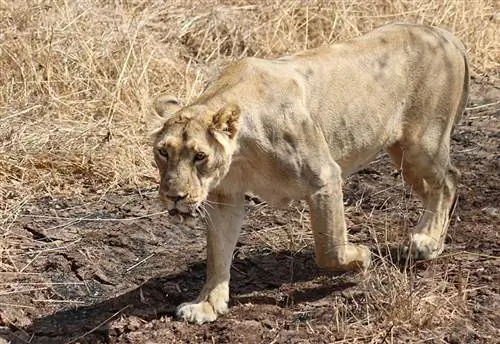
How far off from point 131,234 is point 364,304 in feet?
4.97

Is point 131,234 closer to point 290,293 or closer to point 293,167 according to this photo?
point 290,293

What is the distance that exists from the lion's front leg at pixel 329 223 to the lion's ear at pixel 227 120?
0.52 m

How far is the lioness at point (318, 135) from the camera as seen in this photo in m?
4.20

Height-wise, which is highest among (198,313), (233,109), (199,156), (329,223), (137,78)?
(233,109)

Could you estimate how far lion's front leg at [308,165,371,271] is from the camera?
179 inches

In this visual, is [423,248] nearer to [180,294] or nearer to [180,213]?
[180,294]

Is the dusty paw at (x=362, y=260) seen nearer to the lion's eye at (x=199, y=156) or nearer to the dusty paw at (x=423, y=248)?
the dusty paw at (x=423, y=248)

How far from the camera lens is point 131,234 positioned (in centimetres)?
562

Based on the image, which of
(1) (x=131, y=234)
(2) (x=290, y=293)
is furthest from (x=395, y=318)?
(1) (x=131, y=234)

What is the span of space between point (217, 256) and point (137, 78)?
275 centimetres

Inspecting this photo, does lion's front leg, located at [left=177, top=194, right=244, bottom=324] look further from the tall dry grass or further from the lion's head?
the tall dry grass

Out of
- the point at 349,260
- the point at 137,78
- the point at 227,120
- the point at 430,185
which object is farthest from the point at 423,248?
the point at 137,78

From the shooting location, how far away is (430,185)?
211 inches

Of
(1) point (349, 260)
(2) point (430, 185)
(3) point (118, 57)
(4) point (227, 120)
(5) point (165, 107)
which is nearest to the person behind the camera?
(4) point (227, 120)
